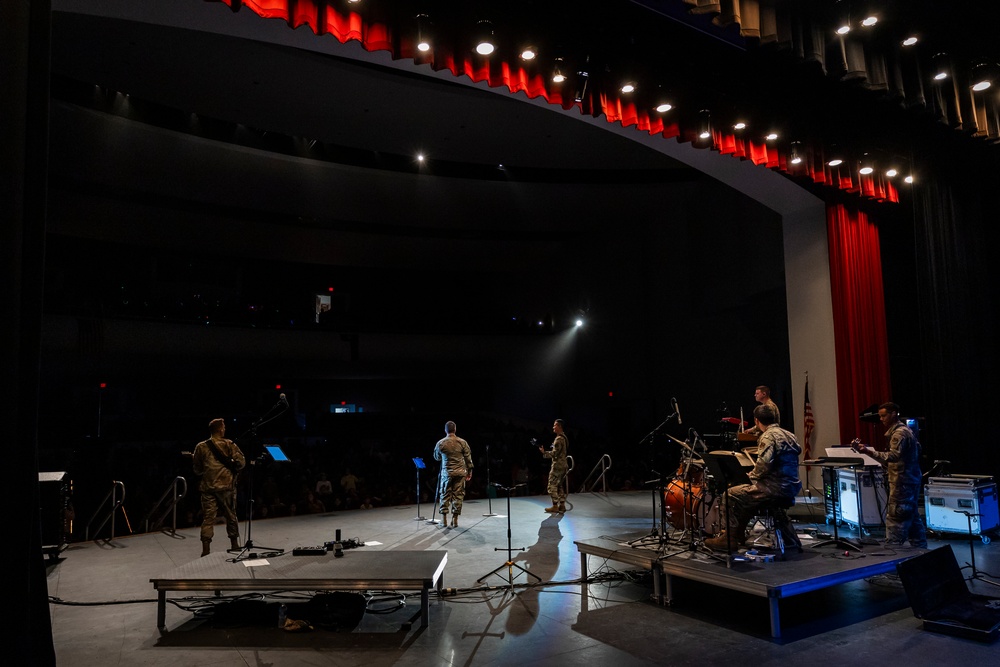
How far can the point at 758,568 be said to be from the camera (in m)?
5.45

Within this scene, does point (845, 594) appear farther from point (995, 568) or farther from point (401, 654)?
point (401, 654)

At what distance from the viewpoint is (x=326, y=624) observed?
5352 mm

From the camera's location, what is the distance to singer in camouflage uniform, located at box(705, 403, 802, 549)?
5.93 meters

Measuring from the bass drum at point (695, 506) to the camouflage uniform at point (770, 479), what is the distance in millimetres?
429

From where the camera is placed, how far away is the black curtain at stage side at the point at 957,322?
29.2 feet

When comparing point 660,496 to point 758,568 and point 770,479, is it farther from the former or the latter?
point 758,568

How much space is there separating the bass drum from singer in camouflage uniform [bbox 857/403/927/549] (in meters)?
1.88

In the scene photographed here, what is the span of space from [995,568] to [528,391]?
52.1 feet

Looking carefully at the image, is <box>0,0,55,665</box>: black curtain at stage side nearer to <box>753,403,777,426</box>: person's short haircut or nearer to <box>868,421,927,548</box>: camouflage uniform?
<box>753,403,777,426</box>: person's short haircut

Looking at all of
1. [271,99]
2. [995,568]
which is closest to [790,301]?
[995,568]

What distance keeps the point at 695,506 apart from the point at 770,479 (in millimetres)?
1099

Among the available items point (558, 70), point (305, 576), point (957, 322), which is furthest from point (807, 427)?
point (305, 576)

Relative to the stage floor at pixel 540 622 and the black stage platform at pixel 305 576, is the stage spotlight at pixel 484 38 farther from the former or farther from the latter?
the stage floor at pixel 540 622

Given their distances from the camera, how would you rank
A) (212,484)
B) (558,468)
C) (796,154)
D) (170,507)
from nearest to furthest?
(212,484)
(796,154)
(170,507)
(558,468)
